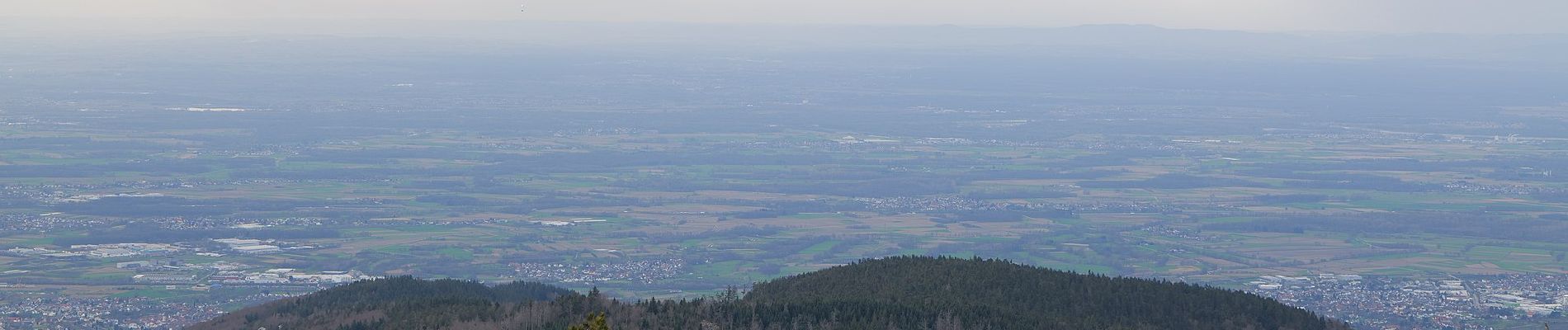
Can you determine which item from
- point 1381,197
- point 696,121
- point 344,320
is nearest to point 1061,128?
point 696,121

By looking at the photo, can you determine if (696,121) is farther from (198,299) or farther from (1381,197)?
(198,299)

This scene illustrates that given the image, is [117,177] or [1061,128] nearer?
[117,177]

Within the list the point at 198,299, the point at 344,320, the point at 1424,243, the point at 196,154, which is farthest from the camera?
the point at 196,154

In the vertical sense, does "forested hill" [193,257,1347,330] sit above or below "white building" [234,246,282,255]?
above

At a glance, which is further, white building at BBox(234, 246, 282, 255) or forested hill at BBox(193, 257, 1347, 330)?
white building at BBox(234, 246, 282, 255)

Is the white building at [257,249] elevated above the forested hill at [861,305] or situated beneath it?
situated beneath

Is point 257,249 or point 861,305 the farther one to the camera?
point 257,249

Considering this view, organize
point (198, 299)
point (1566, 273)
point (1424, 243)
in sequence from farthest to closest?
point (1424, 243)
point (1566, 273)
point (198, 299)

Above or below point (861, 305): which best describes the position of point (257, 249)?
below
